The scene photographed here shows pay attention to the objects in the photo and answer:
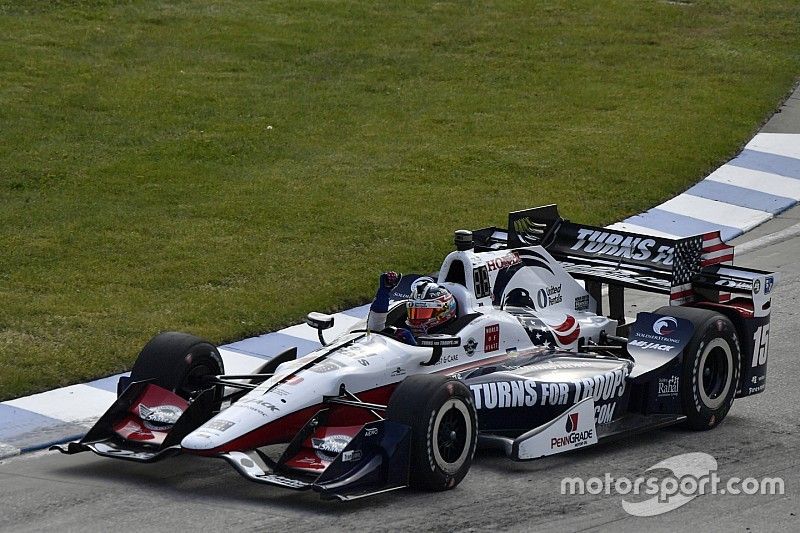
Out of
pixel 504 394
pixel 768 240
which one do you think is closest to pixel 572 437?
pixel 504 394

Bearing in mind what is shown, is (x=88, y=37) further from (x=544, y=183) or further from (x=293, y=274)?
(x=293, y=274)

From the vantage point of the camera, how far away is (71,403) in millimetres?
10977

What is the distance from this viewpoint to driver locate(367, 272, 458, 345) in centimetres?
978

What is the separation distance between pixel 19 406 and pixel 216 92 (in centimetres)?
1183

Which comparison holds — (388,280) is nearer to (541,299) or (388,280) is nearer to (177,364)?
(177,364)

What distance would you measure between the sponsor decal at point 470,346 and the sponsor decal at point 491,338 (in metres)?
0.11

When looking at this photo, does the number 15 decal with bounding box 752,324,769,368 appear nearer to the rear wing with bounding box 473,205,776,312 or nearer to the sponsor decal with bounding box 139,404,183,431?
the rear wing with bounding box 473,205,776,312

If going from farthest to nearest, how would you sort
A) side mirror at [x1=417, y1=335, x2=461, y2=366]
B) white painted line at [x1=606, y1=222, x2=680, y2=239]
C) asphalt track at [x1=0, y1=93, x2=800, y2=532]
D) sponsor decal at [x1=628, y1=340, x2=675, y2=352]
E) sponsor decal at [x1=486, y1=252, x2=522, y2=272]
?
white painted line at [x1=606, y1=222, x2=680, y2=239]
sponsor decal at [x1=486, y1=252, x2=522, y2=272]
sponsor decal at [x1=628, y1=340, x2=675, y2=352]
side mirror at [x1=417, y1=335, x2=461, y2=366]
asphalt track at [x1=0, y1=93, x2=800, y2=532]

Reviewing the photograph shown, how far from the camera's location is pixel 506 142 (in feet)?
66.9

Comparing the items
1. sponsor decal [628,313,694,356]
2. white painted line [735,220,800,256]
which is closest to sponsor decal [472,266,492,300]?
sponsor decal [628,313,694,356]

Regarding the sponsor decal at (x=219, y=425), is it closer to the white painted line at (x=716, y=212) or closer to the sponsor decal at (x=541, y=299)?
the sponsor decal at (x=541, y=299)

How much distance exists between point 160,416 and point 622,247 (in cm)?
436

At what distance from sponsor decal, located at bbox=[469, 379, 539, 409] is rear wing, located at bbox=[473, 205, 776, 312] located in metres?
1.90

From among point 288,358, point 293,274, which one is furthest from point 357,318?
point 288,358
